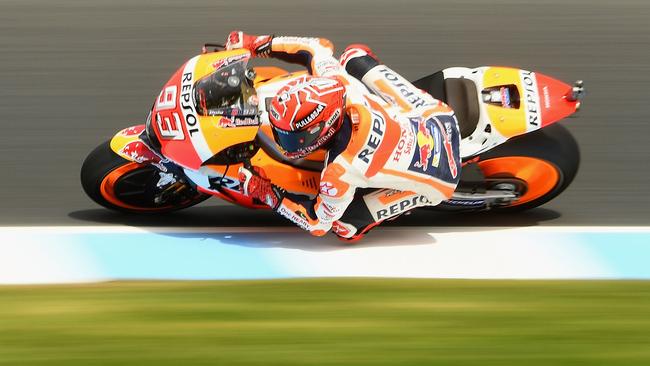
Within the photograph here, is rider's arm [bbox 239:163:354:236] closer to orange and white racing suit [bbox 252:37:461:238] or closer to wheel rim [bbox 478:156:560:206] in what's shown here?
orange and white racing suit [bbox 252:37:461:238]

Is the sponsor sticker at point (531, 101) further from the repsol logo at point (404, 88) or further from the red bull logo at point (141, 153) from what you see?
the red bull logo at point (141, 153)

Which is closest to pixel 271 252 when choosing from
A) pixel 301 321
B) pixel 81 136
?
pixel 301 321

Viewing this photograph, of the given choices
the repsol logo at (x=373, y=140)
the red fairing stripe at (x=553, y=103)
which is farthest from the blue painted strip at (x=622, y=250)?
the repsol logo at (x=373, y=140)

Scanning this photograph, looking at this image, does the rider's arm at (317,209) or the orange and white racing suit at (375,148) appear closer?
the orange and white racing suit at (375,148)

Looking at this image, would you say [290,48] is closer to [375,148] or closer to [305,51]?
[305,51]

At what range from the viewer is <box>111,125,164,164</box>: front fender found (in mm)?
6477

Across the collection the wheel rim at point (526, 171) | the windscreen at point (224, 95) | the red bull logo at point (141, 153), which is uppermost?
the windscreen at point (224, 95)

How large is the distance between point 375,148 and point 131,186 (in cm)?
167

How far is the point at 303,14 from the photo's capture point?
891cm

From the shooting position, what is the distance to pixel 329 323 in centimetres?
567

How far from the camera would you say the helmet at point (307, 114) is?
5.79 metres

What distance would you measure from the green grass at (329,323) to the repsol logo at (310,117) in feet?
2.99

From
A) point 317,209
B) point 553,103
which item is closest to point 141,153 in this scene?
point 317,209

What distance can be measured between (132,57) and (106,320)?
3243mm
